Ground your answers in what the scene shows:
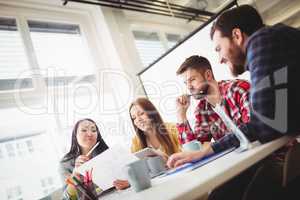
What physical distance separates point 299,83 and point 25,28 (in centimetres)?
284

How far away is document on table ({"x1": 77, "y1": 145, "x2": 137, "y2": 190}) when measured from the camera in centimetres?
127

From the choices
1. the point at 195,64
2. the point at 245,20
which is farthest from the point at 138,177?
the point at 195,64

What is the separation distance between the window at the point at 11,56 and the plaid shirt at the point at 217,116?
176cm

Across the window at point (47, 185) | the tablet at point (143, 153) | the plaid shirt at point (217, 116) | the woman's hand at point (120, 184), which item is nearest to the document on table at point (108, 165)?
the woman's hand at point (120, 184)

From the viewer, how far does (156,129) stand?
2.61 metres

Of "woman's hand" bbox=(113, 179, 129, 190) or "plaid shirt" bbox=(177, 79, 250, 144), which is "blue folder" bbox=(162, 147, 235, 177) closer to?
"woman's hand" bbox=(113, 179, 129, 190)

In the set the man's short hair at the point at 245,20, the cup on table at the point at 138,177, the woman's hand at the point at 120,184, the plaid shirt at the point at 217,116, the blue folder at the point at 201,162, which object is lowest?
the woman's hand at the point at 120,184

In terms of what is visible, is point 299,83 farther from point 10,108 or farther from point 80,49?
point 80,49

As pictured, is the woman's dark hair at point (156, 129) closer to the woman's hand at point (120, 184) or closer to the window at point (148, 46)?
the window at point (148, 46)

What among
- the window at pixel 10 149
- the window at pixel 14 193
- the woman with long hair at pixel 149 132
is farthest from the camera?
the woman with long hair at pixel 149 132

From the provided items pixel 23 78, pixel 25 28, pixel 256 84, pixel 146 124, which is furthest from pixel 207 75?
pixel 25 28

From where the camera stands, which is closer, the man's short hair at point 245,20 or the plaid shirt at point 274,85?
the plaid shirt at point 274,85

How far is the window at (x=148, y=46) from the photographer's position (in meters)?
3.61

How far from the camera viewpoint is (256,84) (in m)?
0.95
